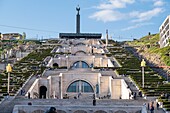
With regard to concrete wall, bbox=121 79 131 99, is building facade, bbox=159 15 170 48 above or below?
above

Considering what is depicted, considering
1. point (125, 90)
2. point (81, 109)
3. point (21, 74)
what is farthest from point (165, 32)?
point (81, 109)

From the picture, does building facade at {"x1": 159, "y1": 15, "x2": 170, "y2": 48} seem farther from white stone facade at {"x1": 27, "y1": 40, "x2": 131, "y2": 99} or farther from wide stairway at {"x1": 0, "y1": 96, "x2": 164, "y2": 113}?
wide stairway at {"x1": 0, "y1": 96, "x2": 164, "y2": 113}

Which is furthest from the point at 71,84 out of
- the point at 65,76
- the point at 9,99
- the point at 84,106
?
the point at 84,106

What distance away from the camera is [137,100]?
38.2 m

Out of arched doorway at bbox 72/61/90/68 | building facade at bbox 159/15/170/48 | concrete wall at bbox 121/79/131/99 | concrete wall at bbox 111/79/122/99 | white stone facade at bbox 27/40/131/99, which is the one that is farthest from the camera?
building facade at bbox 159/15/170/48

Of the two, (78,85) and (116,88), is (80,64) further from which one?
(116,88)

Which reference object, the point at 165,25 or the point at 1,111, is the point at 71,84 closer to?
the point at 1,111

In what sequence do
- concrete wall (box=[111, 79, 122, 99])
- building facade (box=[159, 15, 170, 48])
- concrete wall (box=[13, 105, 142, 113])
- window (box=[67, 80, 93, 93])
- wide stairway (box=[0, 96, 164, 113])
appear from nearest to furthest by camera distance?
concrete wall (box=[13, 105, 142, 113]) → wide stairway (box=[0, 96, 164, 113]) → concrete wall (box=[111, 79, 122, 99]) → window (box=[67, 80, 93, 93]) → building facade (box=[159, 15, 170, 48])

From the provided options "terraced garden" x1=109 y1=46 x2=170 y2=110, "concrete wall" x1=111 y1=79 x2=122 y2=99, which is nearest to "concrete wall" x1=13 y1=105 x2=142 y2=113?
"terraced garden" x1=109 y1=46 x2=170 y2=110

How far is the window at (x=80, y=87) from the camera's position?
178ft

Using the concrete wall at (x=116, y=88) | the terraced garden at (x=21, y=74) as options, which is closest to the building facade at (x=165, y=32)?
the terraced garden at (x=21, y=74)

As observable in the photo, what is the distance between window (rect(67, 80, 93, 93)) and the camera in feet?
178

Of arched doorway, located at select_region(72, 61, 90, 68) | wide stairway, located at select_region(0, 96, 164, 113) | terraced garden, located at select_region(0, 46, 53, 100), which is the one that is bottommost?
wide stairway, located at select_region(0, 96, 164, 113)

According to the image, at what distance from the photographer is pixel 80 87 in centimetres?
5447
